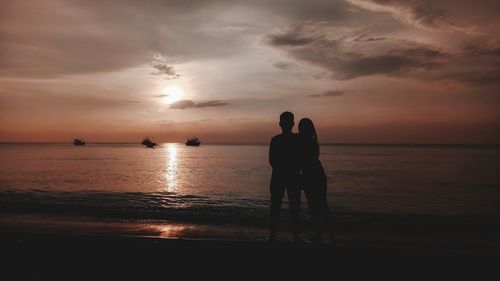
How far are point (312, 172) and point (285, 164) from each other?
664 mm

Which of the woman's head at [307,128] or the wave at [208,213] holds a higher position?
the woman's head at [307,128]

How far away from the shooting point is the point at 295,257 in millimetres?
6203

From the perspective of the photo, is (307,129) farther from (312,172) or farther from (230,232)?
(230,232)

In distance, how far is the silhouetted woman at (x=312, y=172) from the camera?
7.43 metres

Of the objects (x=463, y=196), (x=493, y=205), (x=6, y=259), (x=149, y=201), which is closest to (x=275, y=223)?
(x=6, y=259)

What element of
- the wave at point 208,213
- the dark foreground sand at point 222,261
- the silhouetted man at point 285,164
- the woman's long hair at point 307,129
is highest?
the woman's long hair at point 307,129

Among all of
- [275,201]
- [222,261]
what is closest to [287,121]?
[275,201]

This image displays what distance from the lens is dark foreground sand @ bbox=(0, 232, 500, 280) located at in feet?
18.1

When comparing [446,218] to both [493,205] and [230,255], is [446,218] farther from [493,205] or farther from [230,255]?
[230,255]

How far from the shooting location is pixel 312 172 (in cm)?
767

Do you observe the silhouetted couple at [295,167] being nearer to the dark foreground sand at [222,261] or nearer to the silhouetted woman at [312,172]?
the silhouetted woman at [312,172]

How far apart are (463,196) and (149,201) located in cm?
2184

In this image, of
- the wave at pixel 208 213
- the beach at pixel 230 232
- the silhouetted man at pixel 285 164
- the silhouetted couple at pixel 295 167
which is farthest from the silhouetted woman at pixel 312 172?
the wave at pixel 208 213

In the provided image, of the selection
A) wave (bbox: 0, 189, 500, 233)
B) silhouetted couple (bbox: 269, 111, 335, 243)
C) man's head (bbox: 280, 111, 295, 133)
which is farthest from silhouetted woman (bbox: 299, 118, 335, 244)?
wave (bbox: 0, 189, 500, 233)
